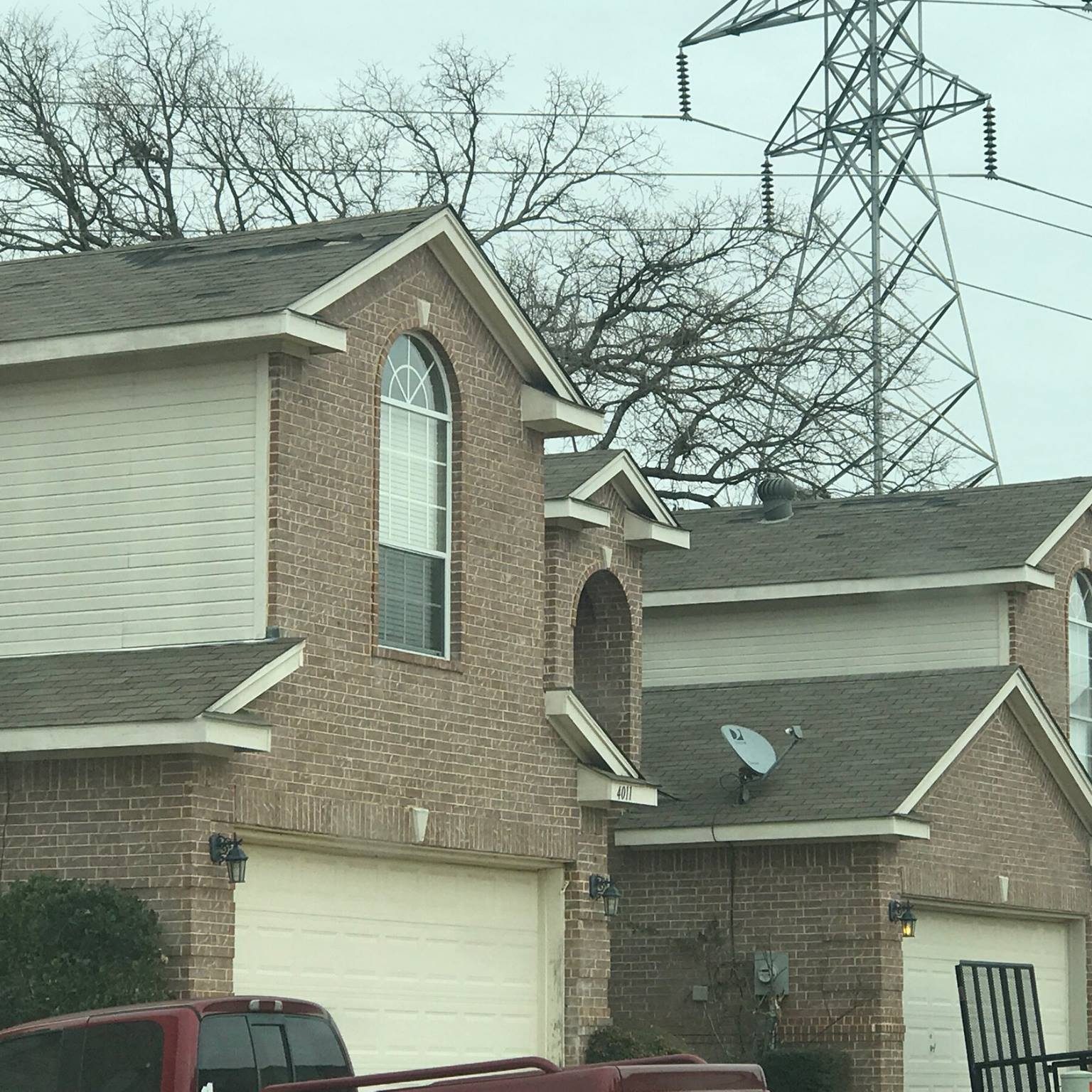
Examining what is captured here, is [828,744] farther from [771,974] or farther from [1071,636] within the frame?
[1071,636]

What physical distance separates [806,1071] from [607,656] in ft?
15.4

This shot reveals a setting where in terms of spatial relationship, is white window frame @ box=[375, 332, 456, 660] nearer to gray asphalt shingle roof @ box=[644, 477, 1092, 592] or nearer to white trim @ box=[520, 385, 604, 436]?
white trim @ box=[520, 385, 604, 436]

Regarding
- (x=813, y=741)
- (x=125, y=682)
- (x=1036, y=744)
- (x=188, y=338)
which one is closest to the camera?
(x=125, y=682)

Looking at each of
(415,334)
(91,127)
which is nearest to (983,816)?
(415,334)

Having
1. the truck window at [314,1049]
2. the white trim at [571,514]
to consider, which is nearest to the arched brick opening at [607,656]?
the white trim at [571,514]

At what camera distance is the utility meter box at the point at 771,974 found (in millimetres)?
23609

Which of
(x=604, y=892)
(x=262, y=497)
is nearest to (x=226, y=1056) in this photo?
(x=262, y=497)

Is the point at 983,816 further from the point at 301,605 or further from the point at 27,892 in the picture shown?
the point at 27,892

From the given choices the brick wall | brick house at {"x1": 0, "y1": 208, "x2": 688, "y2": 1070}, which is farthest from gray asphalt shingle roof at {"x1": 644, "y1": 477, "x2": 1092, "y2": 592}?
brick house at {"x1": 0, "y1": 208, "x2": 688, "y2": 1070}

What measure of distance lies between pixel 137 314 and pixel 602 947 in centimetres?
728

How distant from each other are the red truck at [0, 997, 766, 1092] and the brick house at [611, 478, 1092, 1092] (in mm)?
11339

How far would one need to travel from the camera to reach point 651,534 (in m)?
24.0

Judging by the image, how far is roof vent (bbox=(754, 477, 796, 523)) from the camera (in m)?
30.9

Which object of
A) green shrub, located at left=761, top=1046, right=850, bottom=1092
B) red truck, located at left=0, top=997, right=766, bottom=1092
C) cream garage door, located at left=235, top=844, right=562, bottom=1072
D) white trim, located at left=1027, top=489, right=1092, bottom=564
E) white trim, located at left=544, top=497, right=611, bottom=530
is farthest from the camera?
white trim, located at left=1027, top=489, right=1092, bottom=564
